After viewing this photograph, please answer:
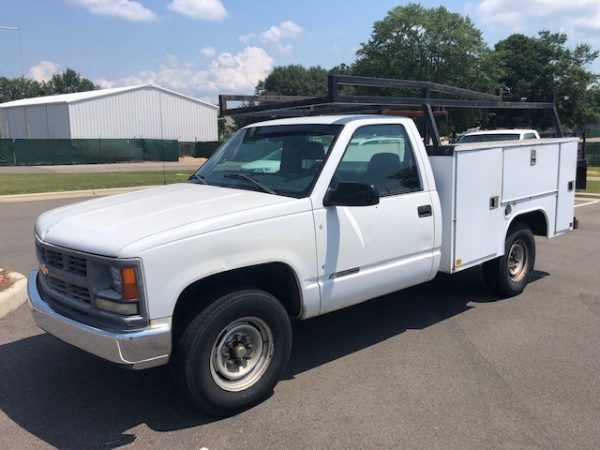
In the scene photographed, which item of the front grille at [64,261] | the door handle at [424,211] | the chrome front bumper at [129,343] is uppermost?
the door handle at [424,211]

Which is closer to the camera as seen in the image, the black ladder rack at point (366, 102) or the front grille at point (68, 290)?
the front grille at point (68, 290)

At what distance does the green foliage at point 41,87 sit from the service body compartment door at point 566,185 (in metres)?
114

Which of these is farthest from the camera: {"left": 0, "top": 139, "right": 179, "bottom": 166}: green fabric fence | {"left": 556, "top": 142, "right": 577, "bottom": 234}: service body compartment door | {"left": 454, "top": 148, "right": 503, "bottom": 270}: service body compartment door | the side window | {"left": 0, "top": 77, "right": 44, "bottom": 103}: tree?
{"left": 0, "top": 77, "right": 44, "bottom": 103}: tree

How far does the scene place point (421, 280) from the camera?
491 centimetres

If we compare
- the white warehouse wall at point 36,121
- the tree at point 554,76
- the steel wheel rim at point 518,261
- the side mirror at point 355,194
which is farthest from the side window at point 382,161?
the white warehouse wall at point 36,121

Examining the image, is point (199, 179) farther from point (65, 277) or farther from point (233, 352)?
point (233, 352)

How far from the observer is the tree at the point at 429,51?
147 feet

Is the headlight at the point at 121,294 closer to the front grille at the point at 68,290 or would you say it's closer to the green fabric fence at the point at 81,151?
the front grille at the point at 68,290

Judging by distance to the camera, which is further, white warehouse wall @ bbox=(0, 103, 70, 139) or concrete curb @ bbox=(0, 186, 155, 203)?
white warehouse wall @ bbox=(0, 103, 70, 139)

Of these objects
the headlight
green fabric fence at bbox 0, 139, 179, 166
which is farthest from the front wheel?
green fabric fence at bbox 0, 139, 179, 166

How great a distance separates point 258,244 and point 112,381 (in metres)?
1.62

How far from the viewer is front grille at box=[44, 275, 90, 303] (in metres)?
3.46

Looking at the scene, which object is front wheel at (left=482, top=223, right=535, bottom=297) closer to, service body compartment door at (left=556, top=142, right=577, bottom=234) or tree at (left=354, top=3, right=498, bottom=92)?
service body compartment door at (left=556, top=142, right=577, bottom=234)

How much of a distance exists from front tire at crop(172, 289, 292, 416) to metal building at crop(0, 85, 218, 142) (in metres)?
55.4
